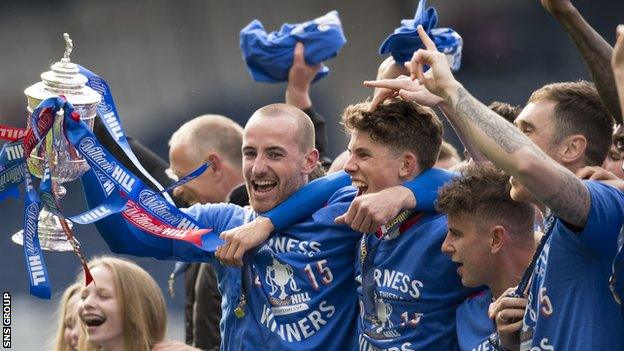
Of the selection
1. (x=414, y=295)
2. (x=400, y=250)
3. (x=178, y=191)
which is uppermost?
(x=400, y=250)

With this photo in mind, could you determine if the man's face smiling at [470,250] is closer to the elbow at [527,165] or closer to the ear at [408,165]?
the ear at [408,165]

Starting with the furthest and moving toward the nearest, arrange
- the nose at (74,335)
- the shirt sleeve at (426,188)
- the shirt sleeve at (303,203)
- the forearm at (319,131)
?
the forearm at (319,131) → the nose at (74,335) → the shirt sleeve at (303,203) → the shirt sleeve at (426,188)

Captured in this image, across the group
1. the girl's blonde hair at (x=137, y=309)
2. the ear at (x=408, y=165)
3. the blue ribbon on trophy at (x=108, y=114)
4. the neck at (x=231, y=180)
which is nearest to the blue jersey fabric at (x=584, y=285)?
the ear at (x=408, y=165)

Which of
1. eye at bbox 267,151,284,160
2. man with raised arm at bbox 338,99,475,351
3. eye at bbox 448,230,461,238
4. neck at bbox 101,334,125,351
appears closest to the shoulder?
man with raised arm at bbox 338,99,475,351

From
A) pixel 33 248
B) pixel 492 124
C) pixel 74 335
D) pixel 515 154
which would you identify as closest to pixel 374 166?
pixel 492 124

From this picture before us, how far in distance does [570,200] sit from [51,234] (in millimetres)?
1878

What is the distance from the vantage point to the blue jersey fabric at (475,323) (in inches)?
176

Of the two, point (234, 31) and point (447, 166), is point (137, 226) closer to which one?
point (447, 166)

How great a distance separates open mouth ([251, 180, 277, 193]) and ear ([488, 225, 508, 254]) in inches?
34.2

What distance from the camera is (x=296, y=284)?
4.91 metres

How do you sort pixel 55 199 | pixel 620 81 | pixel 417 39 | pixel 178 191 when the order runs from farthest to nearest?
Answer: pixel 178 191 < pixel 417 39 < pixel 55 199 < pixel 620 81

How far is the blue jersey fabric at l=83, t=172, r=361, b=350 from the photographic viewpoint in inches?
193

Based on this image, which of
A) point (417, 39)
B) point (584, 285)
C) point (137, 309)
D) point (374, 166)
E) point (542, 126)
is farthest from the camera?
point (137, 309)

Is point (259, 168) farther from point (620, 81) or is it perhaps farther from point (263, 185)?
point (620, 81)
